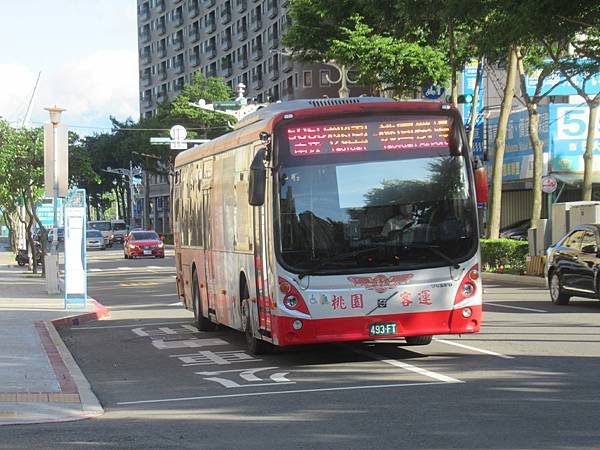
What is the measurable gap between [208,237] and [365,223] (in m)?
Result: 5.03

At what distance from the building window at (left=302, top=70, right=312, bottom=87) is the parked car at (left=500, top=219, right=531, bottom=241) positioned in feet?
130

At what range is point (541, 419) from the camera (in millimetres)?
9188

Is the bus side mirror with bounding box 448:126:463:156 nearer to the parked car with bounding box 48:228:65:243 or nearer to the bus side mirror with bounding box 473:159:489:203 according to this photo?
the bus side mirror with bounding box 473:159:489:203

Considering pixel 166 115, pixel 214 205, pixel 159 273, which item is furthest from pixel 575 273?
pixel 166 115

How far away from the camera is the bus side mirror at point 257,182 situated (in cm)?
1311

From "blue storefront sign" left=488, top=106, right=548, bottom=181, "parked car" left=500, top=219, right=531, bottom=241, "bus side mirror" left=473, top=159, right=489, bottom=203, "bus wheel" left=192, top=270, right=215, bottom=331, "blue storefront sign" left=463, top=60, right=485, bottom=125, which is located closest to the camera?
"bus side mirror" left=473, top=159, right=489, bottom=203

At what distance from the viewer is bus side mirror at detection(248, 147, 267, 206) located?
13.1m

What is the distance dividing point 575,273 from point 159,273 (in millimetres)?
25691

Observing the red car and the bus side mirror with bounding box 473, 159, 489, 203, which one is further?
the red car

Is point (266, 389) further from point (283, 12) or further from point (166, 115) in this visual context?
point (283, 12)

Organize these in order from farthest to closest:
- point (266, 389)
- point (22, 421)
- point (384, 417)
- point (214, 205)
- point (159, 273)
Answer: point (159, 273) → point (214, 205) → point (266, 389) → point (22, 421) → point (384, 417)

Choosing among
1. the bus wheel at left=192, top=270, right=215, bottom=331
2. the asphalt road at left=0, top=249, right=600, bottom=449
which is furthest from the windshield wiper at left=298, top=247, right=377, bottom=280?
the bus wheel at left=192, top=270, right=215, bottom=331

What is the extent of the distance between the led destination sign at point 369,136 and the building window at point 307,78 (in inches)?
3072

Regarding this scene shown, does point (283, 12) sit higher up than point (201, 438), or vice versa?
point (283, 12)
